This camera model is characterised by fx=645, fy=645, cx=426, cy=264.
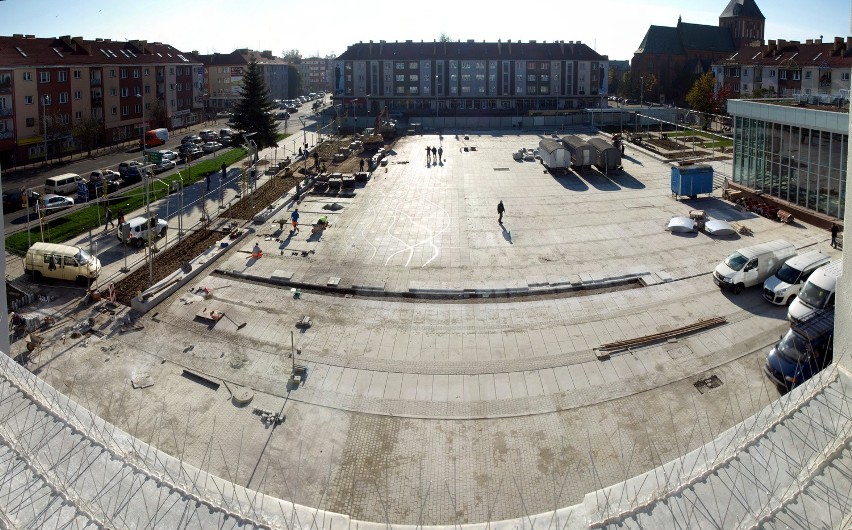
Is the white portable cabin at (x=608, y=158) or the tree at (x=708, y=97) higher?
the tree at (x=708, y=97)

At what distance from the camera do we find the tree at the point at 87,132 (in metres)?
42.0

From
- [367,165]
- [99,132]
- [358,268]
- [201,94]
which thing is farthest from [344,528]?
[201,94]

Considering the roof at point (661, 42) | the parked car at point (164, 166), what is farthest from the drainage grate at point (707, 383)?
the roof at point (661, 42)

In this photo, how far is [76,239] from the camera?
2495 centimetres

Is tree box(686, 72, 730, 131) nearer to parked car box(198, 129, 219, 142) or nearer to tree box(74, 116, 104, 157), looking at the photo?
parked car box(198, 129, 219, 142)

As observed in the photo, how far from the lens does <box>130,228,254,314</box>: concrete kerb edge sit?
18.5 metres

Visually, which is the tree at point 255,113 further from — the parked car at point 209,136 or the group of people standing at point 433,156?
the group of people standing at point 433,156

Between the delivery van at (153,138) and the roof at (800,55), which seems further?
the roof at (800,55)

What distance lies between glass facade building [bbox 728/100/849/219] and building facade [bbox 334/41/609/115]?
4093cm

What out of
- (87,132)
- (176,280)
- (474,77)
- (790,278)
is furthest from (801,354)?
(474,77)

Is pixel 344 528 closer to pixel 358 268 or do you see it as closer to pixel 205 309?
pixel 205 309

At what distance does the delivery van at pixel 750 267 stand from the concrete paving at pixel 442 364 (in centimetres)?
41

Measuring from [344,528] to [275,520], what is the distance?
0.89 m

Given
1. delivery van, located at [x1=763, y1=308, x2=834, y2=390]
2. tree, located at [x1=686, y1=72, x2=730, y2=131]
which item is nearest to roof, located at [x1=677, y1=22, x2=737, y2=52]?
tree, located at [x1=686, y1=72, x2=730, y2=131]
